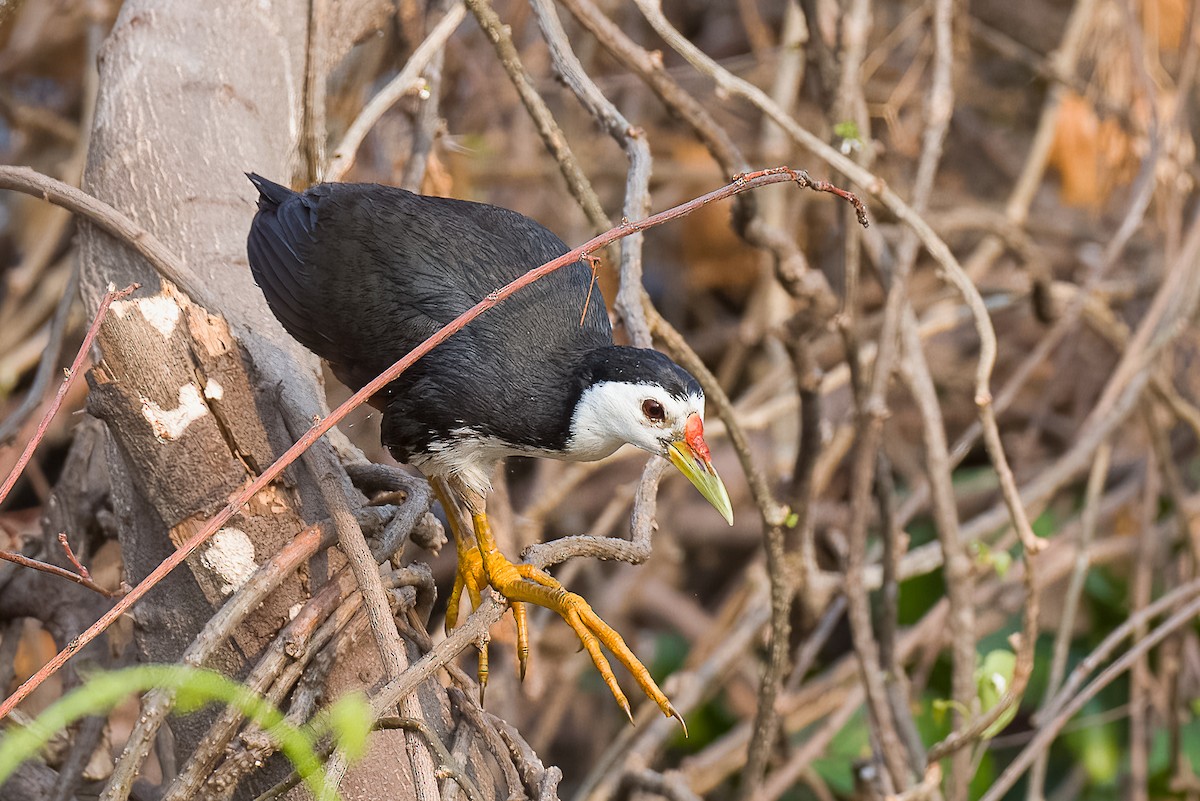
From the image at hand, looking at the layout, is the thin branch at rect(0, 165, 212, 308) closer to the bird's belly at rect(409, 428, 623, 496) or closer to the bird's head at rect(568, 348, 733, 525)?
the bird's belly at rect(409, 428, 623, 496)

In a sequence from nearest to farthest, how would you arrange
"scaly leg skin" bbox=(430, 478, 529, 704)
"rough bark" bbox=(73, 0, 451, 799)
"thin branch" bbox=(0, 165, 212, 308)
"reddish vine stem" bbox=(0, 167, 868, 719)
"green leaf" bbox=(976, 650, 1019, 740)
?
"reddish vine stem" bbox=(0, 167, 868, 719) < "rough bark" bbox=(73, 0, 451, 799) < "thin branch" bbox=(0, 165, 212, 308) < "scaly leg skin" bbox=(430, 478, 529, 704) < "green leaf" bbox=(976, 650, 1019, 740)

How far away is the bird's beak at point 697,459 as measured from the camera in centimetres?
194

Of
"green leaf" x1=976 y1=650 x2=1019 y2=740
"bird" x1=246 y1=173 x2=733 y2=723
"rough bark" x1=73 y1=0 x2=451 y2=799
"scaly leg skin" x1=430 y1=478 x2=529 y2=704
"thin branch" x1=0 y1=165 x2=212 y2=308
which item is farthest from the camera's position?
"green leaf" x1=976 y1=650 x2=1019 y2=740

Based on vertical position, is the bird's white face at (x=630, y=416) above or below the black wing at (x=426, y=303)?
below

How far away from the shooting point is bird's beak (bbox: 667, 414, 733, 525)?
1.94 metres

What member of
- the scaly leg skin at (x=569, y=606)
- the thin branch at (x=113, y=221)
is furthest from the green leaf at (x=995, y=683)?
the thin branch at (x=113, y=221)

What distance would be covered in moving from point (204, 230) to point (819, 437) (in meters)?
1.40

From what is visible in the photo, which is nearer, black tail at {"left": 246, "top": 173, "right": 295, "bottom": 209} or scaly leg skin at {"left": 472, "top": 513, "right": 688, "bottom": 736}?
scaly leg skin at {"left": 472, "top": 513, "right": 688, "bottom": 736}

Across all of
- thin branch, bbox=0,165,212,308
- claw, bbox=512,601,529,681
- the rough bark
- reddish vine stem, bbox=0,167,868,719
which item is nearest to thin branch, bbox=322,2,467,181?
the rough bark

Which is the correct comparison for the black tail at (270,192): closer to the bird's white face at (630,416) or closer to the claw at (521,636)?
the bird's white face at (630,416)

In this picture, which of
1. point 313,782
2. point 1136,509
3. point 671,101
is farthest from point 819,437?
point 1136,509

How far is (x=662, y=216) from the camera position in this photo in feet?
4.54

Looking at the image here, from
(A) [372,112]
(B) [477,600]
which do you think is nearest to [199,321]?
(B) [477,600]

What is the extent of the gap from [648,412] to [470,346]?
1.05 feet
